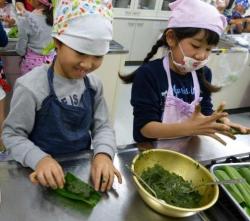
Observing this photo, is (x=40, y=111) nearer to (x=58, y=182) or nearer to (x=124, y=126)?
(x=58, y=182)

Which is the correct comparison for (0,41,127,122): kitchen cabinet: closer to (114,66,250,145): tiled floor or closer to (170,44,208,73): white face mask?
(114,66,250,145): tiled floor

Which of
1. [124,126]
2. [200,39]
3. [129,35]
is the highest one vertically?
[200,39]

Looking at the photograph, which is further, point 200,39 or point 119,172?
point 200,39

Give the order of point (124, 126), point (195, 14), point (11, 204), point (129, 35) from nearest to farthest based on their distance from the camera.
Answer: point (11, 204), point (195, 14), point (124, 126), point (129, 35)

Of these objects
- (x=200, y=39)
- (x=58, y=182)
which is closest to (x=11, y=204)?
(x=58, y=182)

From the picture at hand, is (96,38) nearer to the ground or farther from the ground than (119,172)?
farther from the ground

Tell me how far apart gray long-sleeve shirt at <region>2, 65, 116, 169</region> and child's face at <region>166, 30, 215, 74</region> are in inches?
15.0

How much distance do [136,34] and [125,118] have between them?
1568 millimetres

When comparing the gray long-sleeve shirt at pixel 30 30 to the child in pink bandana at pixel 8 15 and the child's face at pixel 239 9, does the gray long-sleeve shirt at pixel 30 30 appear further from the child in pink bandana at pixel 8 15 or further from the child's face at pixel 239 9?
the child's face at pixel 239 9

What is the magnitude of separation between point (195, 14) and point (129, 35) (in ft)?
9.74

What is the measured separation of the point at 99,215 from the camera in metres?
0.69

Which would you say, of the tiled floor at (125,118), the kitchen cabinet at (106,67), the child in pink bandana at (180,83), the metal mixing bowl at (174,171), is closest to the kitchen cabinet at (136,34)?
the tiled floor at (125,118)

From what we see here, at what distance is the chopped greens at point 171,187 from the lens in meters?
0.73

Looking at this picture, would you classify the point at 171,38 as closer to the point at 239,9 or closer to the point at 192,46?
the point at 192,46
